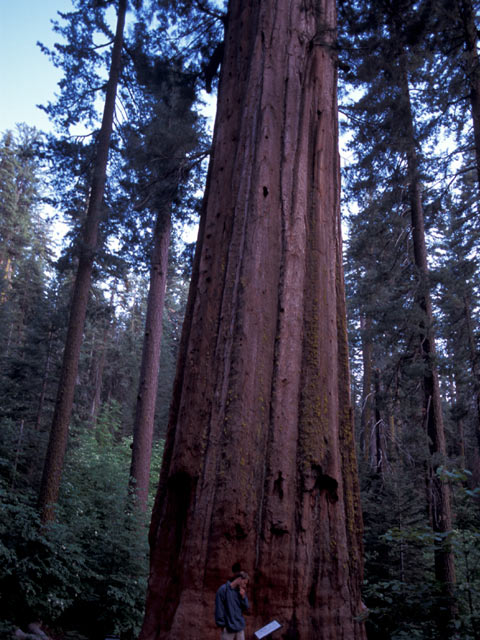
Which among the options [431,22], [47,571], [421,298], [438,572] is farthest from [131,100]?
[438,572]

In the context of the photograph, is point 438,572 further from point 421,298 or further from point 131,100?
point 131,100

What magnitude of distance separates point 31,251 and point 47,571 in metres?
30.8

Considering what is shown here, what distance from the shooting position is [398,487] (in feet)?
36.0

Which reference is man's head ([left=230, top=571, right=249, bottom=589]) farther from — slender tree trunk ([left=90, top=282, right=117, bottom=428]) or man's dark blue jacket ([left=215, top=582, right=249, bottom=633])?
slender tree trunk ([left=90, top=282, right=117, bottom=428])

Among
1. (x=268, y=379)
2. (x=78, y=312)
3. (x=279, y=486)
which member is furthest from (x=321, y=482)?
(x=78, y=312)

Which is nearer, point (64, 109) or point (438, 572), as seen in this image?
point (438, 572)

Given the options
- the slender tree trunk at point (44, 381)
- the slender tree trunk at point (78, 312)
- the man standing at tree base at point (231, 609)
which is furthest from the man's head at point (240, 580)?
the slender tree trunk at point (44, 381)

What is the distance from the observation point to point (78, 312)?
11492mm

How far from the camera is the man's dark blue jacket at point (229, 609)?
9.20 feet

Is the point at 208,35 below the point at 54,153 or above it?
below

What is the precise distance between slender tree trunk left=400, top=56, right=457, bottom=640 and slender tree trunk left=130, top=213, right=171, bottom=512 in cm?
645

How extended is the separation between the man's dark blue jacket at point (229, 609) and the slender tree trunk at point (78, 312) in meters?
8.00

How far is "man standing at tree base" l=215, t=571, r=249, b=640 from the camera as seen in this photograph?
2.81 metres

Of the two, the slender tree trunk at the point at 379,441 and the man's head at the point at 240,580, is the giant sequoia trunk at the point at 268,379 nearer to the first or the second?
the man's head at the point at 240,580
